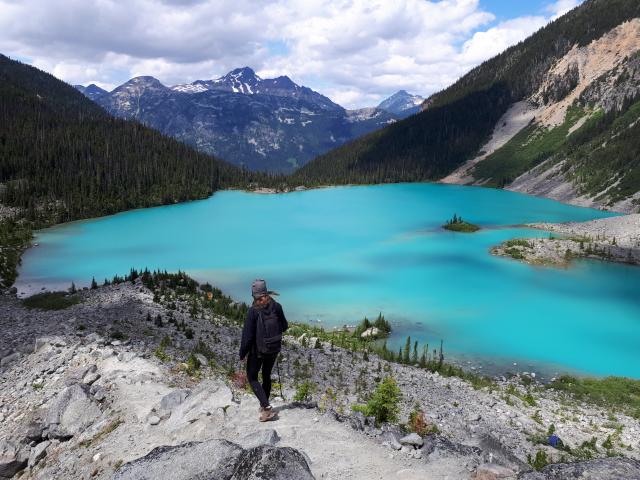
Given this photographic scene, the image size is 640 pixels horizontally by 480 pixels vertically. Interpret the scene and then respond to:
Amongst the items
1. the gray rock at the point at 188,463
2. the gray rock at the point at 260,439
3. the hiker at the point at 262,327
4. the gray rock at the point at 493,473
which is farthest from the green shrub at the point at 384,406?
the gray rock at the point at 188,463

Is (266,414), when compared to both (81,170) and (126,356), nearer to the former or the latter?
(126,356)

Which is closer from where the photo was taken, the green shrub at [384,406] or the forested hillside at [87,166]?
the green shrub at [384,406]

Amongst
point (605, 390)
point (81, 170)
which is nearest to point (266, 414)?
point (605, 390)

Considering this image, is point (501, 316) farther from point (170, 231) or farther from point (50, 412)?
point (170, 231)

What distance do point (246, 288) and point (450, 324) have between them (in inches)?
735

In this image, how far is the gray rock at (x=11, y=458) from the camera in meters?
12.0

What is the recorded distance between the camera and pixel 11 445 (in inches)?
495

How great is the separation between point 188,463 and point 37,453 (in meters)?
6.31

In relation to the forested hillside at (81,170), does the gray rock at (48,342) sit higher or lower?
lower

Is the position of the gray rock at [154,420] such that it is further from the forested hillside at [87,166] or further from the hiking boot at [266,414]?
the forested hillside at [87,166]

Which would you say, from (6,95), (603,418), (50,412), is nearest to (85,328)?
(50,412)

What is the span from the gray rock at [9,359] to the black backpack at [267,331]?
15.6 meters

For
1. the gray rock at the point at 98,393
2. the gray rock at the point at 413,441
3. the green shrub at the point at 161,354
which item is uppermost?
the gray rock at the point at 413,441

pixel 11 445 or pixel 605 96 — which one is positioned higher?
pixel 605 96
